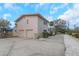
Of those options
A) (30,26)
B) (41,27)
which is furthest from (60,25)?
(30,26)

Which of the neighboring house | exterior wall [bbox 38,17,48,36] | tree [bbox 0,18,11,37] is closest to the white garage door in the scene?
the neighboring house

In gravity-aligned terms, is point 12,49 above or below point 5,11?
below

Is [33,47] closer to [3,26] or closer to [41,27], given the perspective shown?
[41,27]

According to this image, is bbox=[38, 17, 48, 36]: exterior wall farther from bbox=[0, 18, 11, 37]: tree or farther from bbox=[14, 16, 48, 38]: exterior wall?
bbox=[0, 18, 11, 37]: tree

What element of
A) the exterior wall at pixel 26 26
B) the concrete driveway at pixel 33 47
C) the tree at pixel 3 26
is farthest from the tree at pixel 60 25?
the tree at pixel 3 26

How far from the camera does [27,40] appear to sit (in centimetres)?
683

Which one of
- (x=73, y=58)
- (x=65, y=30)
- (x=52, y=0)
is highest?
(x=52, y=0)

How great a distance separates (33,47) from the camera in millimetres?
6719

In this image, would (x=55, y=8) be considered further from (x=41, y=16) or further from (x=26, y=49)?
(x=26, y=49)

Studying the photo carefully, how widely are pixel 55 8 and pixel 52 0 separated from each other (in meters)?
0.15

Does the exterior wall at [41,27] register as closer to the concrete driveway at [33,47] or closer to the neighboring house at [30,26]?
the neighboring house at [30,26]

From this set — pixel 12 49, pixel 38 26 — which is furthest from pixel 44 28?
pixel 12 49

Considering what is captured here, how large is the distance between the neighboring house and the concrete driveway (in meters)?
0.11

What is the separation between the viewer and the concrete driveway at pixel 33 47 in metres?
6.66
